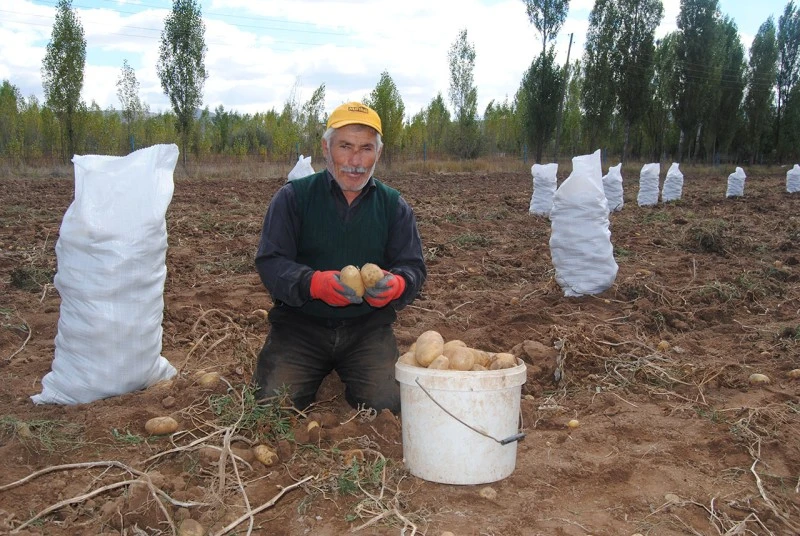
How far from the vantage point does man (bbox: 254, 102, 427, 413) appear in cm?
304

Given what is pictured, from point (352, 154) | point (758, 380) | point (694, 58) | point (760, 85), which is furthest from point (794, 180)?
point (760, 85)

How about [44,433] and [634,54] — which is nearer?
[44,433]

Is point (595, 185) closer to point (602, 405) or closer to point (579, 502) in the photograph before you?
point (602, 405)

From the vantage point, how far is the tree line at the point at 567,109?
2383 cm

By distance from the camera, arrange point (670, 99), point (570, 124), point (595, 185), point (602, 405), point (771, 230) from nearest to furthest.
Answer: point (602, 405) → point (595, 185) → point (771, 230) → point (670, 99) → point (570, 124)

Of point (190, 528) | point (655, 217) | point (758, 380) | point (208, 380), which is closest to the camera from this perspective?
point (190, 528)

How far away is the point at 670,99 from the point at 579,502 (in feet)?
116

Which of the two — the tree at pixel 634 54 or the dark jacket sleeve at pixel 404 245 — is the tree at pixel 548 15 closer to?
the tree at pixel 634 54

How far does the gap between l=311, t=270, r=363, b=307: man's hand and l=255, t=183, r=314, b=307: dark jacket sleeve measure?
3.1 inches

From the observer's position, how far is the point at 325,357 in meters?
3.28

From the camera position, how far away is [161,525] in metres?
2.18

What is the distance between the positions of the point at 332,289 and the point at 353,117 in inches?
32.1

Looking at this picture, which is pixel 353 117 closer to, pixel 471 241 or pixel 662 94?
pixel 471 241

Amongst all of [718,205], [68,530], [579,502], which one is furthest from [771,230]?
[68,530]
